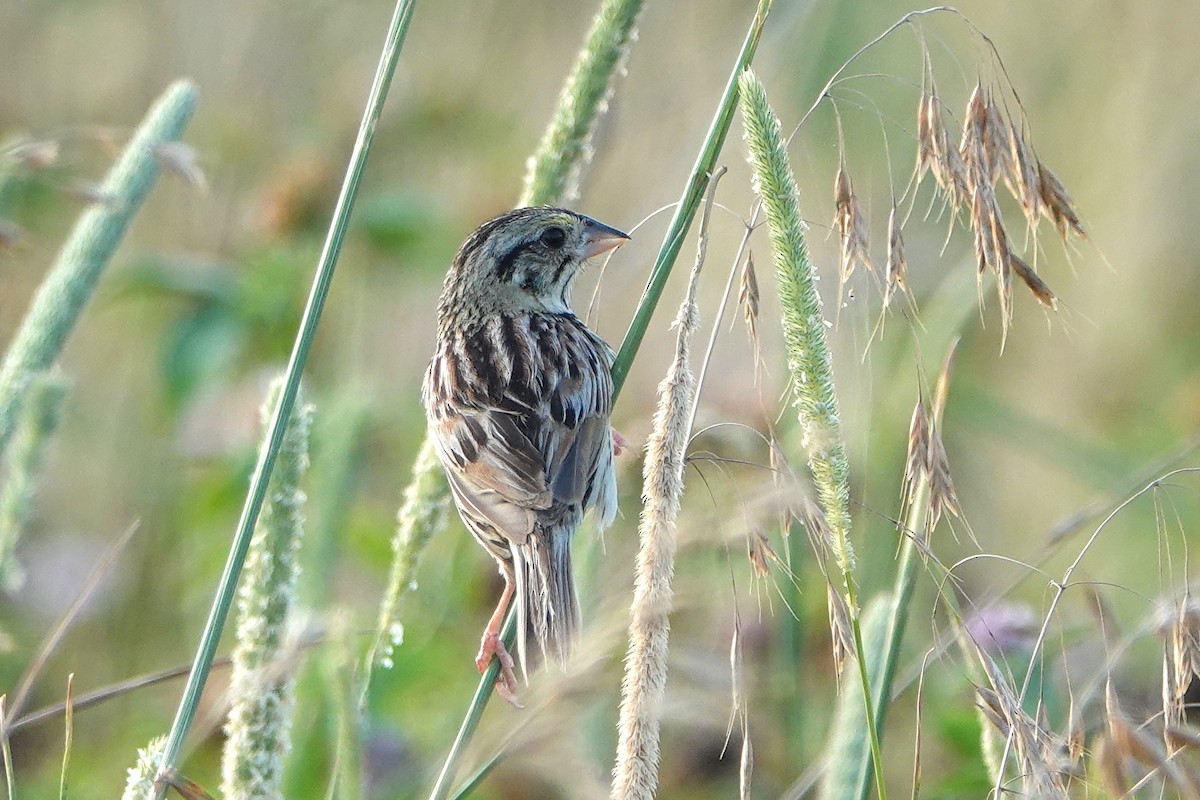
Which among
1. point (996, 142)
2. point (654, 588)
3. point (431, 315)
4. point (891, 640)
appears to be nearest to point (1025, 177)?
point (996, 142)

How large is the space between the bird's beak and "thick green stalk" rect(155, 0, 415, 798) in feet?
4.71

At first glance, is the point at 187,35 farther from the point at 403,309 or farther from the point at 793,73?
the point at 793,73

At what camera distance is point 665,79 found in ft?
15.3

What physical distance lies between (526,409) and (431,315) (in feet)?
7.51

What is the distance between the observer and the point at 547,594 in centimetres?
216

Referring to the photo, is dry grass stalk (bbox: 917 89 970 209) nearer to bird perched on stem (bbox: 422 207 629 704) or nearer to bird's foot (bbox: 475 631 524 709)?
bird perched on stem (bbox: 422 207 629 704)

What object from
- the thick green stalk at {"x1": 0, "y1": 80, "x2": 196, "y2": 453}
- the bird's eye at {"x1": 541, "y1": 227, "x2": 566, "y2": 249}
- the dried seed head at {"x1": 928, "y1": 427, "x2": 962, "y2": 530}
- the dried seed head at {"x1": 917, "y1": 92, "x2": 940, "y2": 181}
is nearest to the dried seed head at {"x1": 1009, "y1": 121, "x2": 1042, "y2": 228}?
the dried seed head at {"x1": 917, "y1": 92, "x2": 940, "y2": 181}

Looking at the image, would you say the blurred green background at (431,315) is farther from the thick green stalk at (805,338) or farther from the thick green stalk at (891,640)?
the thick green stalk at (805,338)

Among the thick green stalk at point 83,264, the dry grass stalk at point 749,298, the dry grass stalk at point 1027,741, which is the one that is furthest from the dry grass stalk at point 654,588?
the thick green stalk at point 83,264

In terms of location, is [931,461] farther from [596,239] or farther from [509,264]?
[509,264]

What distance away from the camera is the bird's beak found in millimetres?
3002

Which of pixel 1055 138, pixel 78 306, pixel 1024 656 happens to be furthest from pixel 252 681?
pixel 1055 138

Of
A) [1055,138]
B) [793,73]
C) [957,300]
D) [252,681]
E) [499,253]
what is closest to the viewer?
[252,681]

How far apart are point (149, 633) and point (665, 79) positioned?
256 cm
